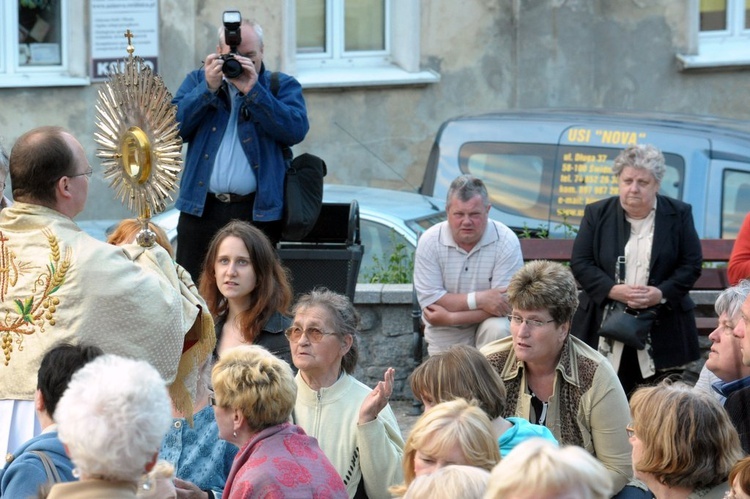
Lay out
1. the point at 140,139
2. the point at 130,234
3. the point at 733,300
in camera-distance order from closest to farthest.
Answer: the point at 140,139
the point at 130,234
the point at 733,300

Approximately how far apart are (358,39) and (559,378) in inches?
469

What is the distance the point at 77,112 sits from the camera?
16.3m

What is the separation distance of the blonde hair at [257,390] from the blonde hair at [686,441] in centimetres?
120

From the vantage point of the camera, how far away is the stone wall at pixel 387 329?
9000mm

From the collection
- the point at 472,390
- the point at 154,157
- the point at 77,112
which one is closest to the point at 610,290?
the point at 472,390

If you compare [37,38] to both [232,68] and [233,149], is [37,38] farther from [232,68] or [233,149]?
[232,68]

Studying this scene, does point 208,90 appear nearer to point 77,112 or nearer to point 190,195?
point 190,195

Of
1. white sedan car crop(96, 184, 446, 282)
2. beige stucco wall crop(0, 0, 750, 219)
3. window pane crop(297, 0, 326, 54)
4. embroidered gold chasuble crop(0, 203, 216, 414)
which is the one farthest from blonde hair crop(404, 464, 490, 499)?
window pane crop(297, 0, 326, 54)

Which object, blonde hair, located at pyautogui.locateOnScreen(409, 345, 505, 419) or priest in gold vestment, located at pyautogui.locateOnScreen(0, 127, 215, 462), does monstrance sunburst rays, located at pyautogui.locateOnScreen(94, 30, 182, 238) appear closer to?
priest in gold vestment, located at pyautogui.locateOnScreen(0, 127, 215, 462)

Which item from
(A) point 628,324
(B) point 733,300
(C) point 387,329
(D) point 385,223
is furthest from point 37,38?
(B) point 733,300

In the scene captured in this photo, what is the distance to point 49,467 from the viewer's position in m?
4.11

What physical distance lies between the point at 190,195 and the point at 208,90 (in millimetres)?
583

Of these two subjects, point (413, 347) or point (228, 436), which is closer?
point (228, 436)

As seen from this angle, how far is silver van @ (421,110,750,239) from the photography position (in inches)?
437
